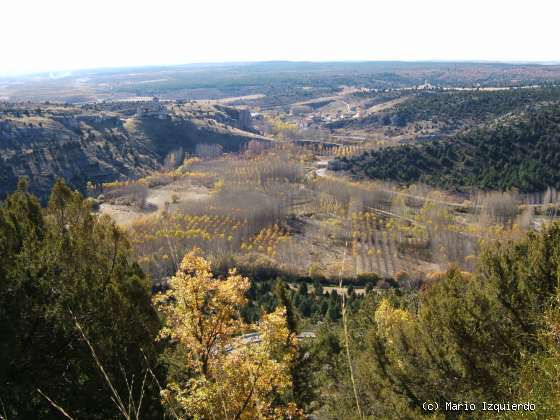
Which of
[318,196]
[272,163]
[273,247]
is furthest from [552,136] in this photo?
[273,247]

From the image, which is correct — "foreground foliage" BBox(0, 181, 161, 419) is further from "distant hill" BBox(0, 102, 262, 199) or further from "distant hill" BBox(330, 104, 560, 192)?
"distant hill" BBox(330, 104, 560, 192)

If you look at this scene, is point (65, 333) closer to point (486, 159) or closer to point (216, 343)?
point (216, 343)

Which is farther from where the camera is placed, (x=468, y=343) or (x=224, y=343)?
(x=468, y=343)

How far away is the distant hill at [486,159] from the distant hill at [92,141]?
48.8 metres

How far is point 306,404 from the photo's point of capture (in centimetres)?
1920

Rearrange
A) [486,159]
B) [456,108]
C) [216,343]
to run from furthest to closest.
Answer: [456,108], [486,159], [216,343]

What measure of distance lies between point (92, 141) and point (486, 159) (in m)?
88.8

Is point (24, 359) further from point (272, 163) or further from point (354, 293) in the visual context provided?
point (272, 163)

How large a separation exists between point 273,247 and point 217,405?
5094cm

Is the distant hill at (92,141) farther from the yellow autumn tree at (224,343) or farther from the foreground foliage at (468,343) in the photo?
the yellow autumn tree at (224,343)

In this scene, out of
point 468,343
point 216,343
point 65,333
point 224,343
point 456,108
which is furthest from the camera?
point 456,108

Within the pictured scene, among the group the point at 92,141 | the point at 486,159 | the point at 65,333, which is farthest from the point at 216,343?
the point at 92,141

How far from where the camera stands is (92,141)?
111625 mm

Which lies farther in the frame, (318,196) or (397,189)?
(397,189)
